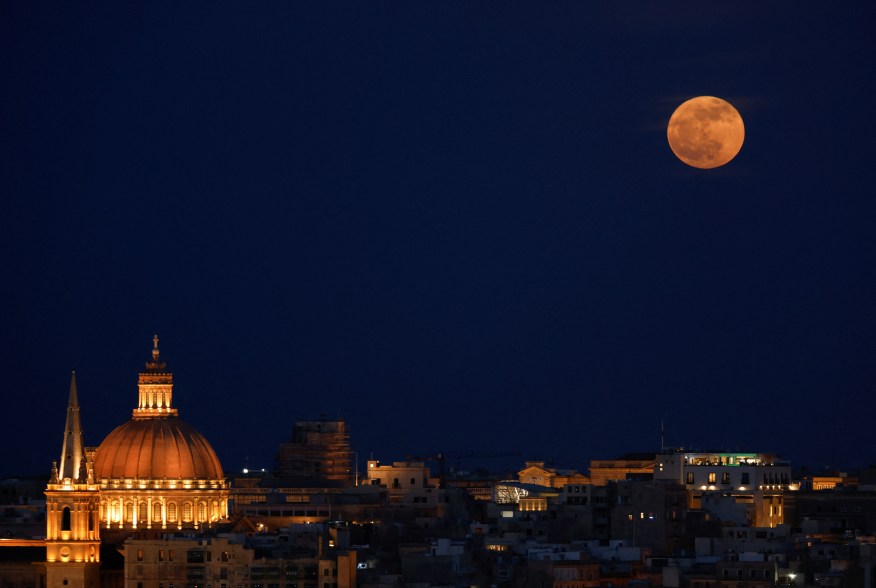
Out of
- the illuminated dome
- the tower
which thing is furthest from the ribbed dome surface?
the tower

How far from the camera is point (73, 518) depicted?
15575 cm

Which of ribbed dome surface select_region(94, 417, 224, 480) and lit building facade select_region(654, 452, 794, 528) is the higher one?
ribbed dome surface select_region(94, 417, 224, 480)

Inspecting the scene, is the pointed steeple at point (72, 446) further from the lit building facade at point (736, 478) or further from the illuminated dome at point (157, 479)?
the lit building facade at point (736, 478)

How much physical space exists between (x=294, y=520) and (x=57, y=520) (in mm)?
17720

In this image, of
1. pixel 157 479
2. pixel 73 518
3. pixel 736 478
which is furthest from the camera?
pixel 157 479

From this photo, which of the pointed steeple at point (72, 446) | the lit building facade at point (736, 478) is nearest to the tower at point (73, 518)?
the pointed steeple at point (72, 446)

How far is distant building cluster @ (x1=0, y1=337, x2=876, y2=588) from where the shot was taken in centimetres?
13000

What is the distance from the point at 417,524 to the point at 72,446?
1726 cm

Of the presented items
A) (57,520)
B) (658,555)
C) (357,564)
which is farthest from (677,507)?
(57,520)

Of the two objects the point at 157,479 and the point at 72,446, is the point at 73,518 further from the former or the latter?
the point at 157,479

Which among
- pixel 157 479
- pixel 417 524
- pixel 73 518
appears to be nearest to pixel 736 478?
pixel 417 524

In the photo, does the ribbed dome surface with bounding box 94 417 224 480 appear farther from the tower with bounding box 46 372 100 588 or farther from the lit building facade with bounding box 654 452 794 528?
the lit building facade with bounding box 654 452 794 528

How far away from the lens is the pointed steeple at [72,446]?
158 meters

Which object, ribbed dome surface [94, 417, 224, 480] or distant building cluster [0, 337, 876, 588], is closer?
distant building cluster [0, 337, 876, 588]
